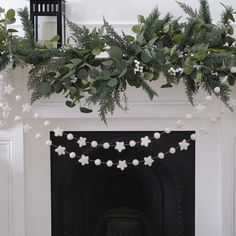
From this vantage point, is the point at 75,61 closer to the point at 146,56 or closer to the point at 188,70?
the point at 146,56

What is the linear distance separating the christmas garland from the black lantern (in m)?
0.11

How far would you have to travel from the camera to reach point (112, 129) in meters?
2.22

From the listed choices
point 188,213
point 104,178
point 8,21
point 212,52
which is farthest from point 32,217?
point 212,52

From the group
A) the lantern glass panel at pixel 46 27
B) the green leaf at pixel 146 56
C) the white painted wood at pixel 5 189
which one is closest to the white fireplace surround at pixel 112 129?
the white painted wood at pixel 5 189

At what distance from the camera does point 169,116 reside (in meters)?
2.15

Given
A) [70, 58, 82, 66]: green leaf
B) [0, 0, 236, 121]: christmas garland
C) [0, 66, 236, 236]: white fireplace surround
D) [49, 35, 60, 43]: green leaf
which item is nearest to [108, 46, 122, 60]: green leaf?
[0, 0, 236, 121]: christmas garland

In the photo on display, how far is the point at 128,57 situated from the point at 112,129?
1.48ft

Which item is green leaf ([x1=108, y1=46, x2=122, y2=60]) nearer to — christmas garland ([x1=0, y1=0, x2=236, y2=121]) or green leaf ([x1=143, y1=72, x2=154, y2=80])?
christmas garland ([x1=0, y1=0, x2=236, y2=121])

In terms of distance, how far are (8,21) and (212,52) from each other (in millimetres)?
812

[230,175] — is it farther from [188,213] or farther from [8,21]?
[8,21]

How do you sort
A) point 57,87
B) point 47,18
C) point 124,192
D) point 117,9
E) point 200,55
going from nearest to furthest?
point 200,55, point 57,87, point 47,18, point 117,9, point 124,192

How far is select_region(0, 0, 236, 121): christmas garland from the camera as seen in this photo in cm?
184

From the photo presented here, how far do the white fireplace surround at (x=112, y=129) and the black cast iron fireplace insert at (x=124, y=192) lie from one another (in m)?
0.05

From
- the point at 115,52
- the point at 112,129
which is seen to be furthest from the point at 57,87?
the point at 112,129
